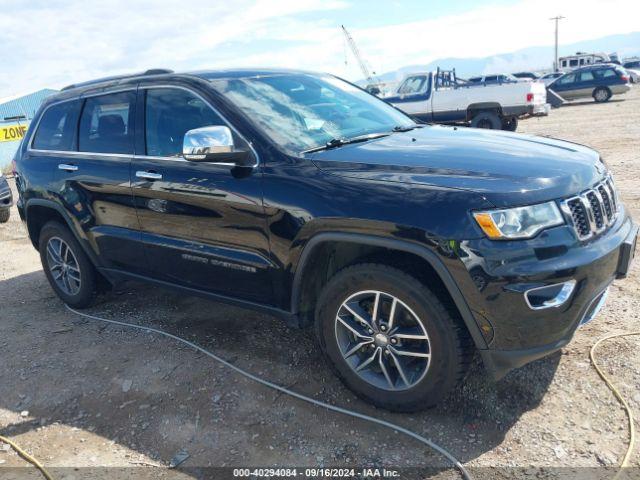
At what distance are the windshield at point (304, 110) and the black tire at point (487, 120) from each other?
10.1 meters

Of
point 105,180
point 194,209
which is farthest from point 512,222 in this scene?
point 105,180

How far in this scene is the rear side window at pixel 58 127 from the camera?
454 cm

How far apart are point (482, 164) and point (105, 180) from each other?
9.15ft

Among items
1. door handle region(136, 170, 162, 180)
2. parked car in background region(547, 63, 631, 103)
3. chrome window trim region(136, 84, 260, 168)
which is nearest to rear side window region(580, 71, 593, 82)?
parked car in background region(547, 63, 631, 103)

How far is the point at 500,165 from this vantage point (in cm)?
275

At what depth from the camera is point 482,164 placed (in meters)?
2.77

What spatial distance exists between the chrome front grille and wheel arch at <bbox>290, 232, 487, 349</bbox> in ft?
2.13

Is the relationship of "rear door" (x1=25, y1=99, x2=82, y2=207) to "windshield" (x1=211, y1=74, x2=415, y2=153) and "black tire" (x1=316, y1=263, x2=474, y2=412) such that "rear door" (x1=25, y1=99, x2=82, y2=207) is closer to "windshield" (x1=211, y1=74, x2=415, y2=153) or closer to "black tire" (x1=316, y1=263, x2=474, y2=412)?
"windshield" (x1=211, y1=74, x2=415, y2=153)

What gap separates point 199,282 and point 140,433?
1.05 m

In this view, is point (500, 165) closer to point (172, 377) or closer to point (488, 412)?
point (488, 412)

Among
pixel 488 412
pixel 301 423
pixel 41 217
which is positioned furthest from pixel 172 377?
pixel 41 217

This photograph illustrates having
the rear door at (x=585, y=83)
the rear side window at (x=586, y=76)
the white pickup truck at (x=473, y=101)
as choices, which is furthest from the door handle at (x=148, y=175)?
the rear side window at (x=586, y=76)

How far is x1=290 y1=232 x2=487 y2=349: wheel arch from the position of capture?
2580 millimetres

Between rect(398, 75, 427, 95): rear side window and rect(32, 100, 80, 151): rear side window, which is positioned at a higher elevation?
rect(32, 100, 80, 151): rear side window
